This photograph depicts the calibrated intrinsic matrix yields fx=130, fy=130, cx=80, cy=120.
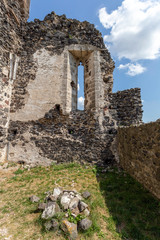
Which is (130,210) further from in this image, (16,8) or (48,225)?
(16,8)

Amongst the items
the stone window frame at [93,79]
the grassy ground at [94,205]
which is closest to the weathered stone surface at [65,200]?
the grassy ground at [94,205]

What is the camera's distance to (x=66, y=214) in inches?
98.4

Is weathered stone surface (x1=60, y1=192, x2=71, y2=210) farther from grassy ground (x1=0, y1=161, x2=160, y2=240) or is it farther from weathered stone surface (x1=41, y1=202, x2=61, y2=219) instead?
grassy ground (x1=0, y1=161, x2=160, y2=240)

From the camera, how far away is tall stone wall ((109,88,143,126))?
5844 mm

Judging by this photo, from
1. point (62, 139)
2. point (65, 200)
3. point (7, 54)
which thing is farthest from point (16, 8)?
point (65, 200)

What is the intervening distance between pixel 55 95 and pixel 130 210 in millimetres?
5238

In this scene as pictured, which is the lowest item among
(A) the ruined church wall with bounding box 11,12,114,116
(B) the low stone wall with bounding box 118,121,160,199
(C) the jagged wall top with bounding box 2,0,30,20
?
(B) the low stone wall with bounding box 118,121,160,199

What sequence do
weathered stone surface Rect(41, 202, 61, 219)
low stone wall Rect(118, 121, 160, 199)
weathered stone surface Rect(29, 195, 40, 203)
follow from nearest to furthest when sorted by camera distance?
weathered stone surface Rect(41, 202, 61, 219) < weathered stone surface Rect(29, 195, 40, 203) < low stone wall Rect(118, 121, 160, 199)

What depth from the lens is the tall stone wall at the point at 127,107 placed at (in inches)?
230

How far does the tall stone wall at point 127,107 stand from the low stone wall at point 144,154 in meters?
1.04

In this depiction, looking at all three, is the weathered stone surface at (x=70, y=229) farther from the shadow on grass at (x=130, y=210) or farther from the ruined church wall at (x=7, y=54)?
the ruined church wall at (x=7, y=54)

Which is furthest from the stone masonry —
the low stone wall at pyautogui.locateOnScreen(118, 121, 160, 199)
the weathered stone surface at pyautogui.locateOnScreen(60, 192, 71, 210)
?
the weathered stone surface at pyautogui.locateOnScreen(60, 192, 71, 210)

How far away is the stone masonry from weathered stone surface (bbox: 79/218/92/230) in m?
3.22

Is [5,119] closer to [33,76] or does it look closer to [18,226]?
[33,76]
